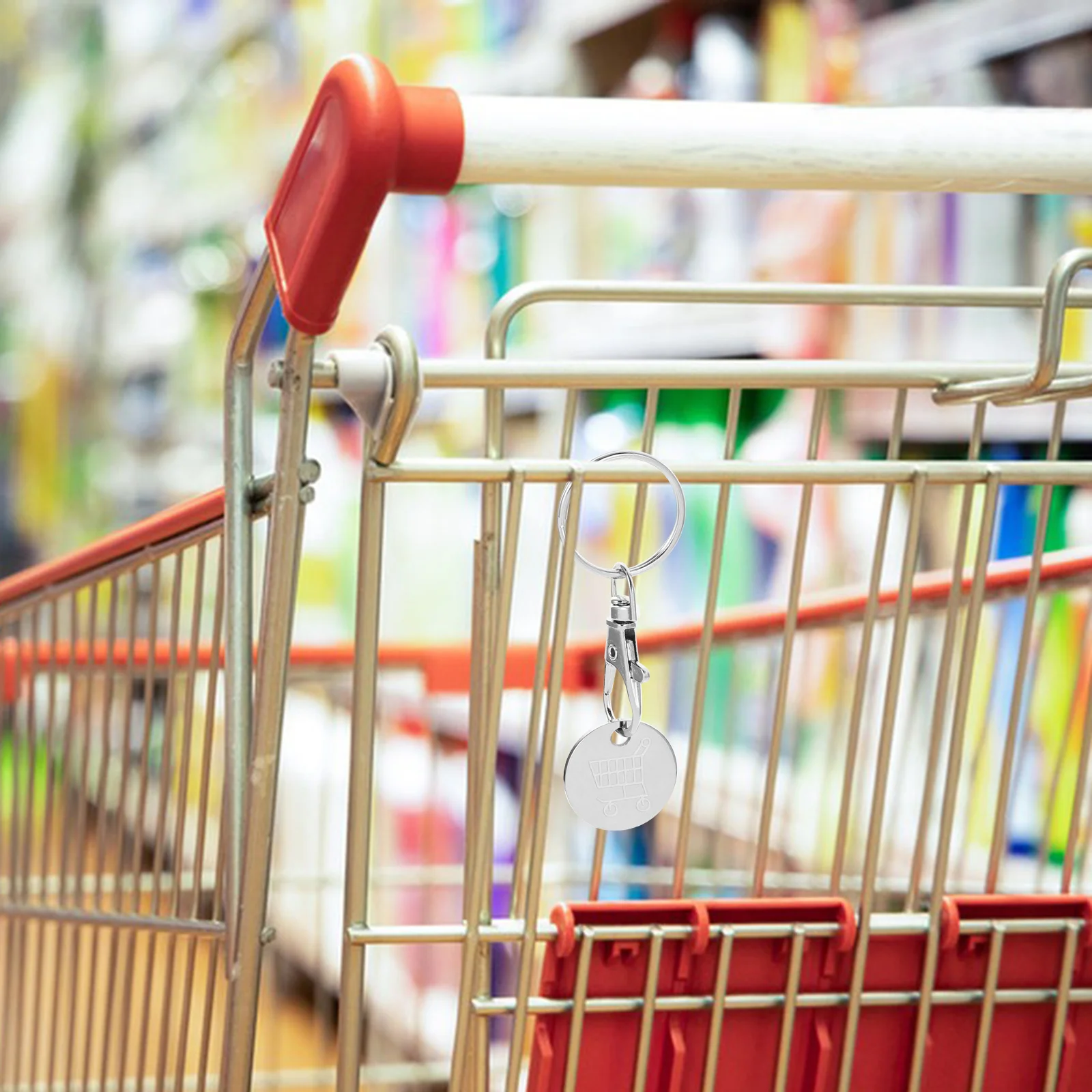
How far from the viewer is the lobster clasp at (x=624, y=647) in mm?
726

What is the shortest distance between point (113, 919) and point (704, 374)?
56 centimetres

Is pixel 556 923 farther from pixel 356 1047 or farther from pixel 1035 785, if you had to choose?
pixel 1035 785

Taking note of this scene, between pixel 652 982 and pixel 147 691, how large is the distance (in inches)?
15.6

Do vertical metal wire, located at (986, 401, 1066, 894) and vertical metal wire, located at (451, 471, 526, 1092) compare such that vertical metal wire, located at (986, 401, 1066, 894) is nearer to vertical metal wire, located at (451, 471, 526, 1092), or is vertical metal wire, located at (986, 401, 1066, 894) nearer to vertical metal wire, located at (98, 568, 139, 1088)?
vertical metal wire, located at (451, 471, 526, 1092)

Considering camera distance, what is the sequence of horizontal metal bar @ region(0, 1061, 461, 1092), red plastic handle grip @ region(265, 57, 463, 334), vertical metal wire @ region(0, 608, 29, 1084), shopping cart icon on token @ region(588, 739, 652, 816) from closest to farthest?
red plastic handle grip @ region(265, 57, 463, 334)
shopping cart icon on token @ region(588, 739, 652, 816)
vertical metal wire @ region(0, 608, 29, 1084)
horizontal metal bar @ region(0, 1061, 461, 1092)

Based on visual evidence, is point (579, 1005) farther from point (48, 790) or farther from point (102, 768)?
point (48, 790)

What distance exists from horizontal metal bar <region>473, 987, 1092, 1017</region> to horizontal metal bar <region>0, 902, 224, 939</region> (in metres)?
0.18

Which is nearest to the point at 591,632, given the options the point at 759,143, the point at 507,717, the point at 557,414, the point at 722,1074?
the point at 507,717

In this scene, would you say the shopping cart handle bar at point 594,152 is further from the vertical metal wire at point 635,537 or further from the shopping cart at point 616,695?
the vertical metal wire at point 635,537

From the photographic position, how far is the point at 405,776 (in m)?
2.51

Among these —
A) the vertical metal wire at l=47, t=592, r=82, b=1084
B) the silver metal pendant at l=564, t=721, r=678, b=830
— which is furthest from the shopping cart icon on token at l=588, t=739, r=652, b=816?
the vertical metal wire at l=47, t=592, r=82, b=1084

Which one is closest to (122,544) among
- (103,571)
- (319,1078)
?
(103,571)

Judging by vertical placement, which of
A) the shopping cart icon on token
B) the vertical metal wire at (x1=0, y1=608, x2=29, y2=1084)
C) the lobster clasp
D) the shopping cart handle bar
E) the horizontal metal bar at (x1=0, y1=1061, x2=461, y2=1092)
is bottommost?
the horizontal metal bar at (x1=0, y1=1061, x2=461, y2=1092)

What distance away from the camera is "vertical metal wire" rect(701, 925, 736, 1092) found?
78cm
